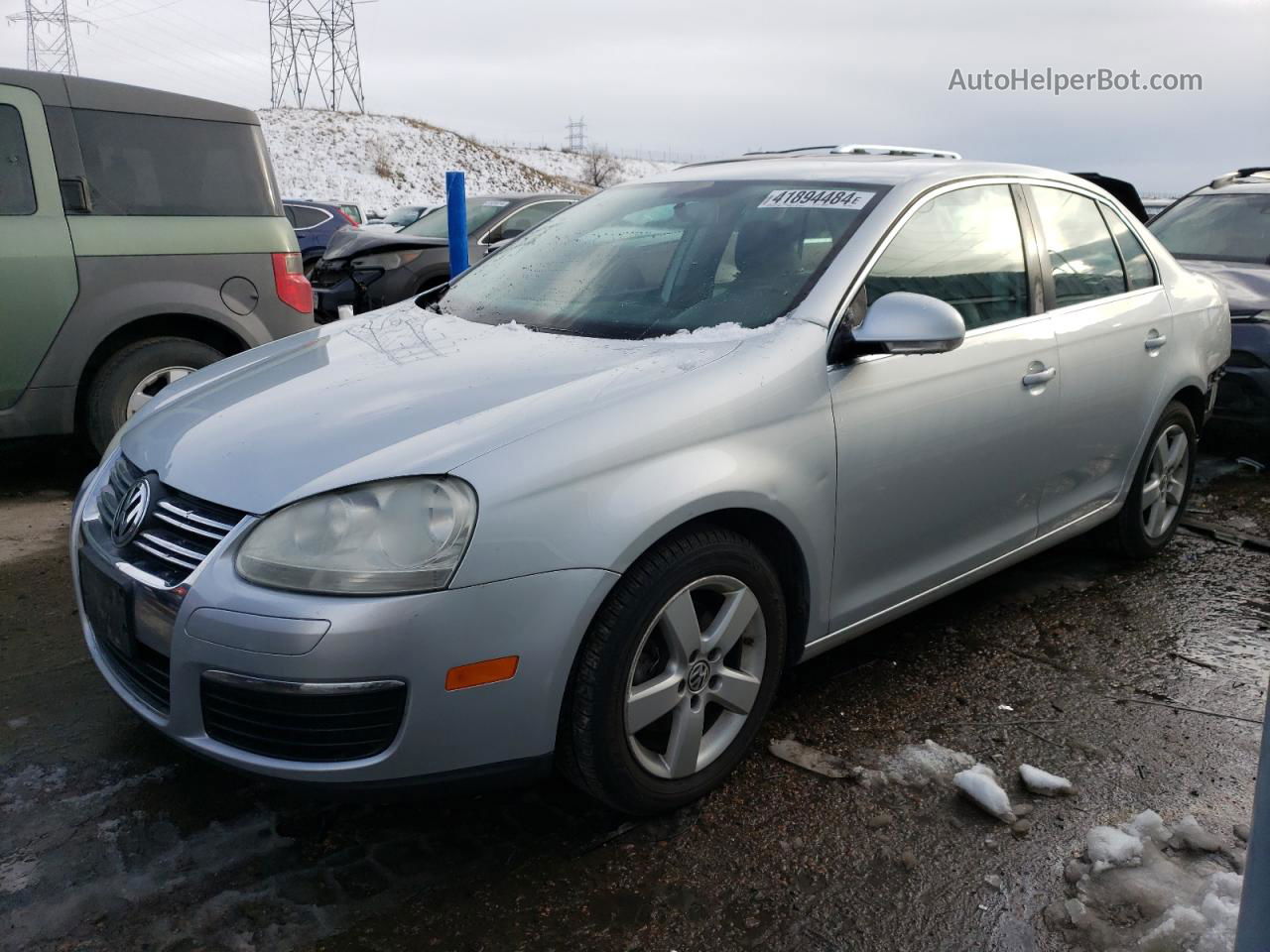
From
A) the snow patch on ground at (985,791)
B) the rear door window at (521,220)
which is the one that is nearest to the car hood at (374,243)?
the rear door window at (521,220)

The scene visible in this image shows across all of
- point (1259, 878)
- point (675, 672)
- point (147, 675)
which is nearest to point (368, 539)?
point (147, 675)

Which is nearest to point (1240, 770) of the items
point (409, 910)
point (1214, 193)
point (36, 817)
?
point (409, 910)

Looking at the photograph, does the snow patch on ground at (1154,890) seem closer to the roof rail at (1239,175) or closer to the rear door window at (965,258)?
the rear door window at (965,258)

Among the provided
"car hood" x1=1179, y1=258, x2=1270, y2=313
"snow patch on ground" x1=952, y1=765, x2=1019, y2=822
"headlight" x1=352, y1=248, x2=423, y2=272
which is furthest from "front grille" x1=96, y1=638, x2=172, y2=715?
"headlight" x1=352, y1=248, x2=423, y2=272

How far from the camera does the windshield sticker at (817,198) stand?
3.09 m

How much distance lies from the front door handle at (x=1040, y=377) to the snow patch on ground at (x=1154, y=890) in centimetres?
133

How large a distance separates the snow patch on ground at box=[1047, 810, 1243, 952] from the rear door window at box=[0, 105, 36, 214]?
4.96 meters

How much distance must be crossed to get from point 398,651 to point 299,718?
10.3 inches

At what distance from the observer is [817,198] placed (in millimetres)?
3156

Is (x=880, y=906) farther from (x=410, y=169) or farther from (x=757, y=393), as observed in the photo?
(x=410, y=169)

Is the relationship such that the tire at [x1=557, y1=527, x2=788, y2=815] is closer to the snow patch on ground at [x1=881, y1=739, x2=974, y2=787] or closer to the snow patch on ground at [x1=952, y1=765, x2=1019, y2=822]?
the snow patch on ground at [x1=881, y1=739, x2=974, y2=787]

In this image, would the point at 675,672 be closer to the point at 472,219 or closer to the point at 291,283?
the point at 291,283

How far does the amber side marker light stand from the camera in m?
2.07

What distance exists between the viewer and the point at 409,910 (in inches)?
87.0
